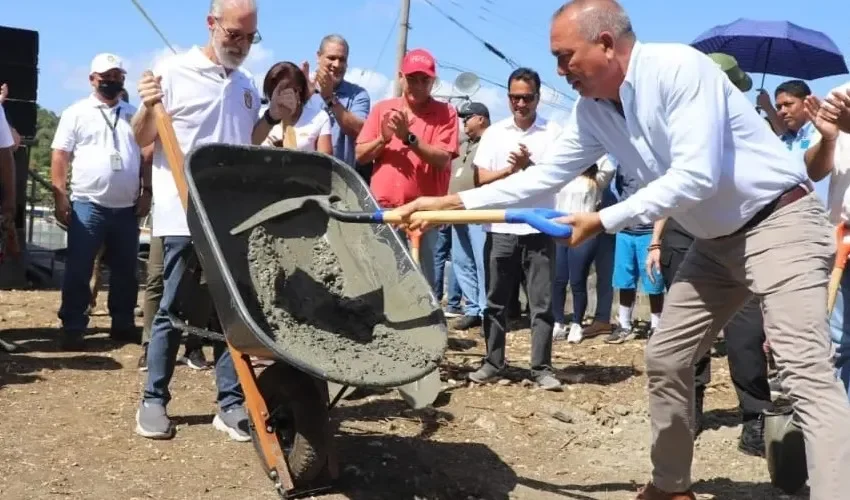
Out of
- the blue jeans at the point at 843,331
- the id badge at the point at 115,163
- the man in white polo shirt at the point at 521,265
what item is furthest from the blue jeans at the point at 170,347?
the blue jeans at the point at 843,331

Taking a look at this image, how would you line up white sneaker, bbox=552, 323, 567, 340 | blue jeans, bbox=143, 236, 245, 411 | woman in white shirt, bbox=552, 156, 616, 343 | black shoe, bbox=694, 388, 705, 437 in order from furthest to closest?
white sneaker, bbox=552, 323, 567, 340, woman in white shirt, bbox=552, 156, 616, 343, black shoe, bbox=694, 388, 705, 437, blue jeans, bbox=143, 236, 245, 411

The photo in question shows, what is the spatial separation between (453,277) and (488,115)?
1693 mm

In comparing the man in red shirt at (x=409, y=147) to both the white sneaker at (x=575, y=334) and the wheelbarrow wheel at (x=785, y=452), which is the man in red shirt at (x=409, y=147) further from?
the white sneaker at (x=575, y=334)

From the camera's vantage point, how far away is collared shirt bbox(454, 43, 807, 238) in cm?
324

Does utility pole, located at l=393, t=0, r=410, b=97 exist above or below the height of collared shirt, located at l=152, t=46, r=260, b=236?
above

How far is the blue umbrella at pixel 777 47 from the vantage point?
28.9 feet

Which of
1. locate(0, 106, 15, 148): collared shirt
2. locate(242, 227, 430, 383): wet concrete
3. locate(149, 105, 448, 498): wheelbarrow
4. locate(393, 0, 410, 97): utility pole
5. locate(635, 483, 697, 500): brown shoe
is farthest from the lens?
locate(393, 0, 410, 97): utility pole

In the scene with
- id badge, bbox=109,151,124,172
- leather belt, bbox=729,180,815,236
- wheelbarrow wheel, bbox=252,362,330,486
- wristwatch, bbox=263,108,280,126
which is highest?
wristwatch, bbox=263,108,280,126

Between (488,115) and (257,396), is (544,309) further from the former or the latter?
(488,115)

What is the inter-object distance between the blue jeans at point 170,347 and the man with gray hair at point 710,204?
1393 millimetres

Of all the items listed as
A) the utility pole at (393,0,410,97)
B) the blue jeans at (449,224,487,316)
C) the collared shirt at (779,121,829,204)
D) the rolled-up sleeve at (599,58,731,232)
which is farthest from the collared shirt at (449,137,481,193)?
the utility pole at (393,0,410,97)

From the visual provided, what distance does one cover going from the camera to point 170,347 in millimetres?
4594

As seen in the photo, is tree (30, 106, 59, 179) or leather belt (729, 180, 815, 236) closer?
leather belt (729, 180, 815, 236)

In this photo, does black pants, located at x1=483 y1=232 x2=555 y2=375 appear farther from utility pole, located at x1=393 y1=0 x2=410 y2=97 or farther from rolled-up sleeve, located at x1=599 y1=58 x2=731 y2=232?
utility pole, located at x1=393 y1=0 x2=410 y2=97
